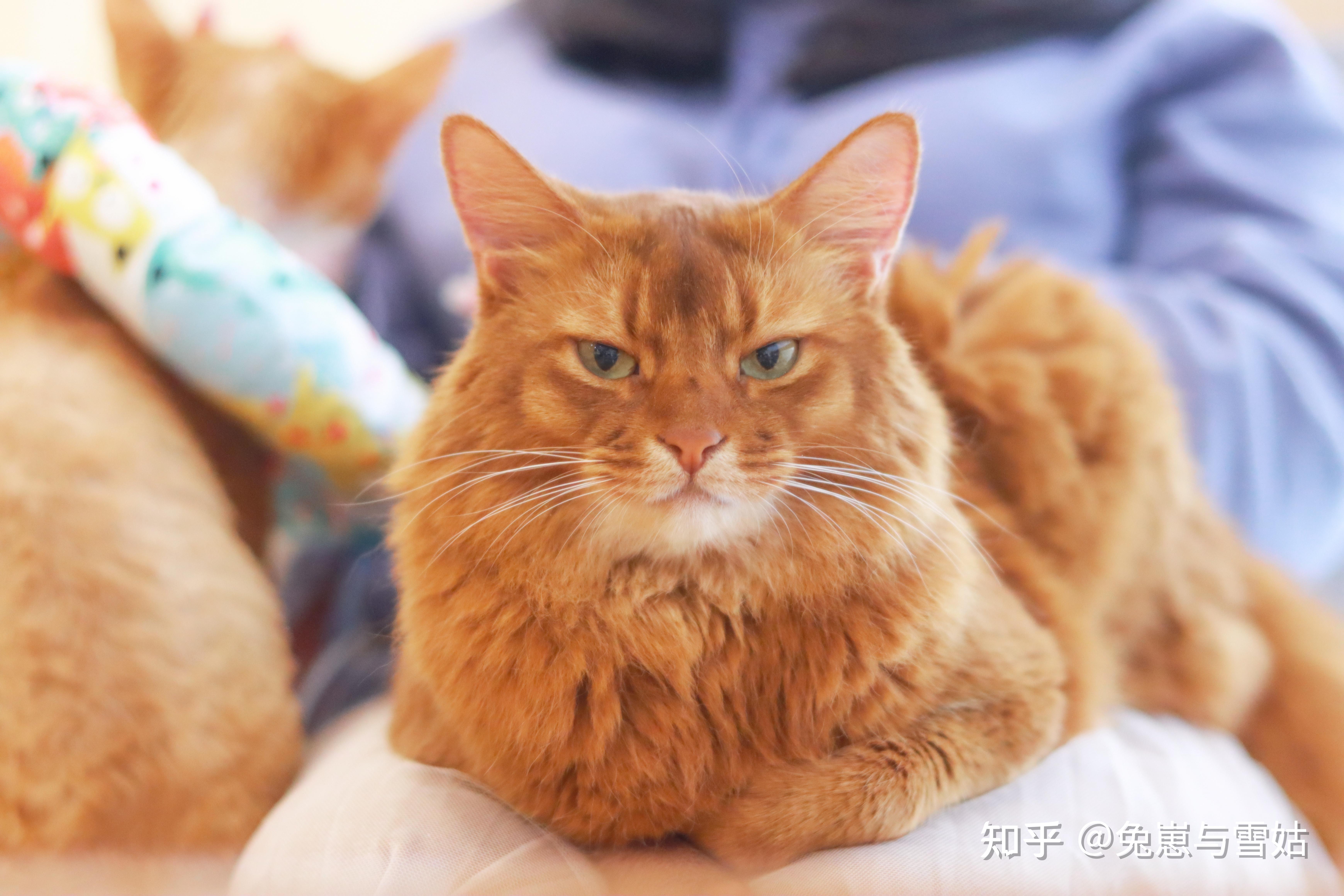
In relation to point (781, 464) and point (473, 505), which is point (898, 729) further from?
point (473, 505)

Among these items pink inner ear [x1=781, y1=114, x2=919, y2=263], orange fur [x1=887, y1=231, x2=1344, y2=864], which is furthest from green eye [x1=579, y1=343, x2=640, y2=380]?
orange fur [x1=887, y1=231, x2=1344, y2=864]

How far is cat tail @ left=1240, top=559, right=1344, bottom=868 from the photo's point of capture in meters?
1.15

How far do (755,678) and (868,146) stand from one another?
0.51 metres

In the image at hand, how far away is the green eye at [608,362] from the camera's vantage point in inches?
33.3

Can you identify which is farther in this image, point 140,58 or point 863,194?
point 140,58

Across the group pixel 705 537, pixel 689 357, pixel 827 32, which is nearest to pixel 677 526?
pixel 705 537

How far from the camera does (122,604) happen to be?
1.01 metres

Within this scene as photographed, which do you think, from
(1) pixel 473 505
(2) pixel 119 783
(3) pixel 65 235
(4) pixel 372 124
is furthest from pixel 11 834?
(4) pixel 372 124

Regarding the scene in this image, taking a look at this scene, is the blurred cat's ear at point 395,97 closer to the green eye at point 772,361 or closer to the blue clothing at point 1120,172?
the blue clothing at point 1120,172

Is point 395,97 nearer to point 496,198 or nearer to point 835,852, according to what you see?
point 496,198

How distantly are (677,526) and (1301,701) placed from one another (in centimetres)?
100

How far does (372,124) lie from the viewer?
1648 mm

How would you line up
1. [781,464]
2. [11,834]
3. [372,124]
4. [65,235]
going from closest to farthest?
[781,464]
[11,834]
[65,235]
[372,124]

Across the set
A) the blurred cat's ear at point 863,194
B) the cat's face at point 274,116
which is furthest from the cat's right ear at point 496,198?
the cat's face at point 274,116
